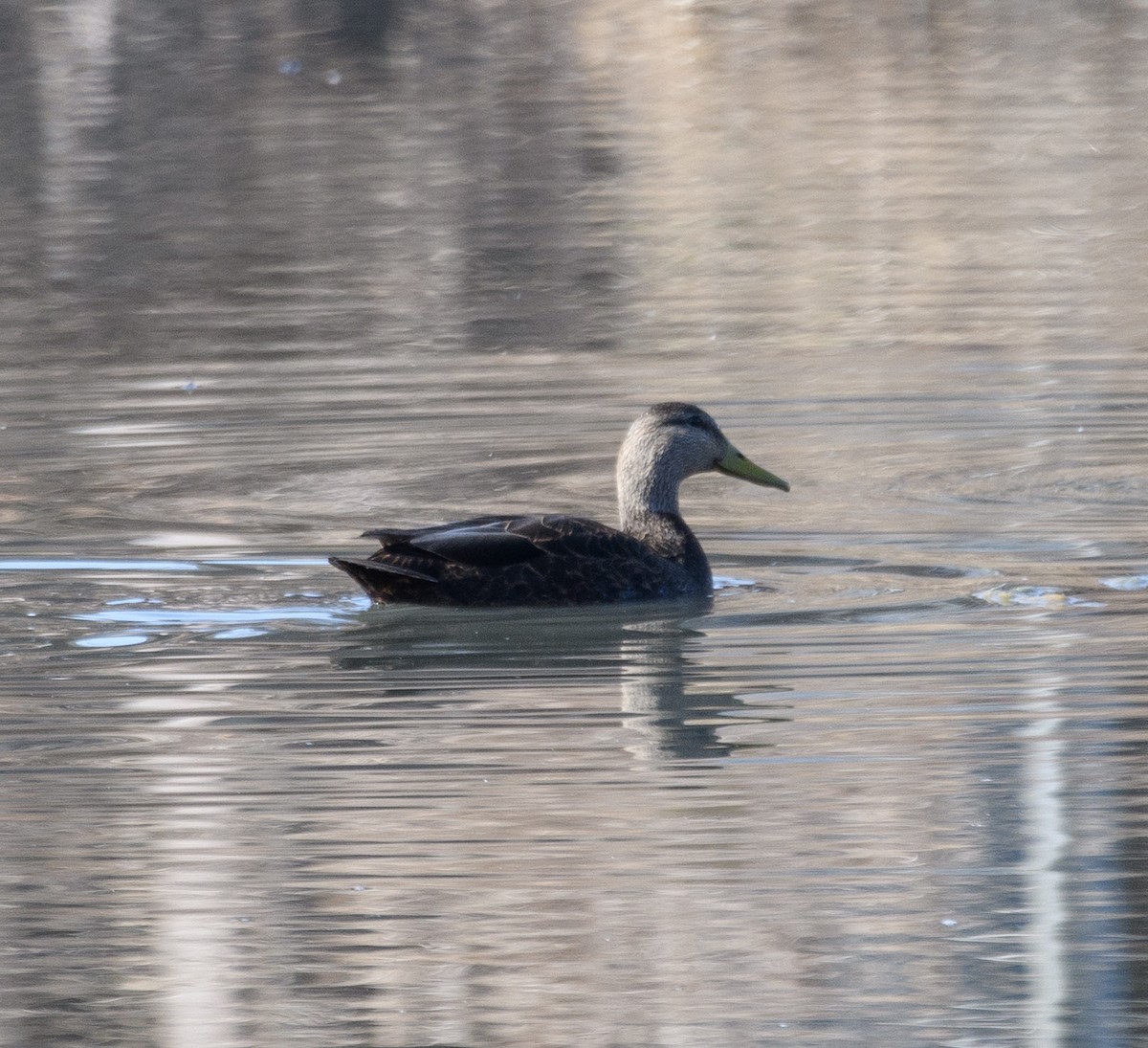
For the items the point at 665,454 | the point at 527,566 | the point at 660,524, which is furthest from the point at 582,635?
the point at 665,454

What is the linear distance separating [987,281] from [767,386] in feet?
14.4

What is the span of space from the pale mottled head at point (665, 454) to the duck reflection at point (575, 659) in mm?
713

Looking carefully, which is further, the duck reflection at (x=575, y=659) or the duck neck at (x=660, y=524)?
the duck neck at (x=660, y=524)

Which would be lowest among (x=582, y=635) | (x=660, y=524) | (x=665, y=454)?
(x=582, y=635)

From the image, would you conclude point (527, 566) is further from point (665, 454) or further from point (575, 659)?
point (665, 454)

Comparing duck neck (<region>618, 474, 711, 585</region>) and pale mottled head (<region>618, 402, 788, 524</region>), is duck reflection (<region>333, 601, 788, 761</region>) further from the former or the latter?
pale mottled head (<region>618, 402, 788, 524</region>)

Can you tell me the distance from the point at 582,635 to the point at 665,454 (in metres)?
1.21

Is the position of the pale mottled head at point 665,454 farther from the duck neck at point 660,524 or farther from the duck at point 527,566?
the duck at point 527,566

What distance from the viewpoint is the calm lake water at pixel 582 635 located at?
17.3 feet

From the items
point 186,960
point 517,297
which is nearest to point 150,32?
point 517,297

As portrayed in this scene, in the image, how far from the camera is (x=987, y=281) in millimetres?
17484

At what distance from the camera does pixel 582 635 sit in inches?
336

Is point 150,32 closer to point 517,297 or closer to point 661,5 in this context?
point 661,5

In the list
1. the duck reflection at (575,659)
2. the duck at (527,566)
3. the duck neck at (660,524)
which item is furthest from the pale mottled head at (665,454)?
the duck reflection at (575,659)
